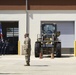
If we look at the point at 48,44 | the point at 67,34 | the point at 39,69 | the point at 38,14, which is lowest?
the point at 39,69

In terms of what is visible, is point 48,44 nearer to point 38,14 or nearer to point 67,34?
point 67,34

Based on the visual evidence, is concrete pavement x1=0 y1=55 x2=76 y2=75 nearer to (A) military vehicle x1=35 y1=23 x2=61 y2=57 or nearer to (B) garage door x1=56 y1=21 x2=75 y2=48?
(A) military vehicle x1=35 y1=23 x2=61 y2=57

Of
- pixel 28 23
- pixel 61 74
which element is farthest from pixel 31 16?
pixel 61 74

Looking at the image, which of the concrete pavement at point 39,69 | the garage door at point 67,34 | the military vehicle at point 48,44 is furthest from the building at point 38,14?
the concrete pavement at point 39,69

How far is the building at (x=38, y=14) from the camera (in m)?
32.7

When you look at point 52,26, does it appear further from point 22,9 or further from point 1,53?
point 1,53

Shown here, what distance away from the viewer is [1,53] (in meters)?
34.0

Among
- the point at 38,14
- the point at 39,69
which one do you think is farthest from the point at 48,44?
the point at 39,69

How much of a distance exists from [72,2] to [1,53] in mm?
8124

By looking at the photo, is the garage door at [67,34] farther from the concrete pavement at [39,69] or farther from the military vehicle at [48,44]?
the concrete pavement at [39,69]

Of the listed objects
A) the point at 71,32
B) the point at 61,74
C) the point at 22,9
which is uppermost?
the point at 22,9

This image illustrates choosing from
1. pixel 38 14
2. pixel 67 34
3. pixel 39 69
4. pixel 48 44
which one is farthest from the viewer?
pixel 67 34

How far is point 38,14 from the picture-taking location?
3284 cm

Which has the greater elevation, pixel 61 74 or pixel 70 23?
pixel 70 23
